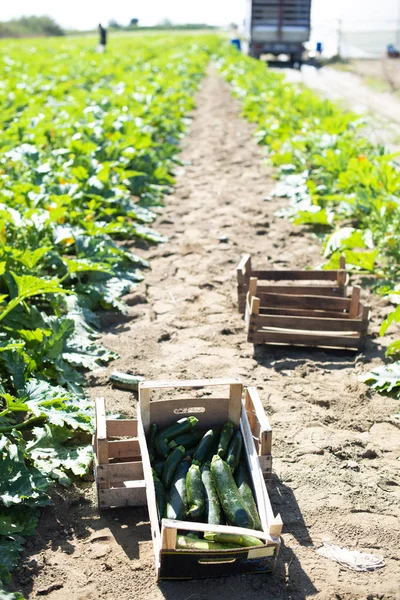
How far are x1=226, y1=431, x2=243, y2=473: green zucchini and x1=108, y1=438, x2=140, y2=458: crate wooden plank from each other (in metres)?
0.48

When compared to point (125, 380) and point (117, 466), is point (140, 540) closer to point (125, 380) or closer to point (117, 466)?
point (117, 466)

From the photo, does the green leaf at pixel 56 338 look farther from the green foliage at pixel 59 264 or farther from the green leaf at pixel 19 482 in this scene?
the green leaf at pixel 19 482

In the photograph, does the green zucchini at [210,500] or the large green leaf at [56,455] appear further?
the large green leaf at [56,455]

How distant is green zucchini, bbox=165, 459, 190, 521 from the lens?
3.17 m

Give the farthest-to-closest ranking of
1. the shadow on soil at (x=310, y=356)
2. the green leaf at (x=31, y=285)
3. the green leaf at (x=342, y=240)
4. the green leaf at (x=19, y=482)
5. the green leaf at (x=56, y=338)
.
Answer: the green leaf at (x=342, y=240)
the shadow on soil at (x=310, y=356)
the green leaf at (x=56, y=338)
the green leaf at (x=31, y=285)
the green leaf at (x=19, y=482)

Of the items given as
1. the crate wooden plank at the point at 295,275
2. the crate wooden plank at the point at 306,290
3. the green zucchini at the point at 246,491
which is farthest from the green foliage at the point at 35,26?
the green zucchini at the point at 246,491

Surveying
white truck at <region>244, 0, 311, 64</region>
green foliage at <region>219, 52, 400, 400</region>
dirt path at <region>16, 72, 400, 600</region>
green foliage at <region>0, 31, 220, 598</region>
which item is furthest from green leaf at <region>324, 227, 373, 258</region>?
white truck at <region>244, 0, 311, 64</region>

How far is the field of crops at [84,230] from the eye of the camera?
375 cm

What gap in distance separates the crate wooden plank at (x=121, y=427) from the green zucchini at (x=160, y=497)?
45cm

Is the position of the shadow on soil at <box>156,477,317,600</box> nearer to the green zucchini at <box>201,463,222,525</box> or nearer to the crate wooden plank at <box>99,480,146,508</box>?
the green zucchini at <box>201,463,222,525</box>

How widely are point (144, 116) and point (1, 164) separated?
189 inches

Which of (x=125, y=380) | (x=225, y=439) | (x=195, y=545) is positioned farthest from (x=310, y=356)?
(x=195, y=545)

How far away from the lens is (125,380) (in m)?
4.61

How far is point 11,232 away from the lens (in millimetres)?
5945
